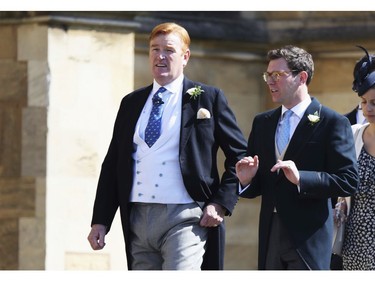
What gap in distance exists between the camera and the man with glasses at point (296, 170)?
767 centimetres

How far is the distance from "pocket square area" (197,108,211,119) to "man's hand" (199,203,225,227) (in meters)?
0.47

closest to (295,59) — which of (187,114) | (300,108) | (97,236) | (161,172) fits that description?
(300,108)

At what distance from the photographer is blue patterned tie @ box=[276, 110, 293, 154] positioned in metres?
7.88

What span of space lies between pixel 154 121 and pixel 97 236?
0.68 metres

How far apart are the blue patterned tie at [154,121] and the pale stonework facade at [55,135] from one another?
2.77 m

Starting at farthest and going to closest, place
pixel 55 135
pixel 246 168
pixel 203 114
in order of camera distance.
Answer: pixel 55 135
pixel 203 114
pixel 246 168

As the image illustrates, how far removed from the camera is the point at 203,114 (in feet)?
26.5

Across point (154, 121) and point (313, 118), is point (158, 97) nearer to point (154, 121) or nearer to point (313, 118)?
point (154, 121)

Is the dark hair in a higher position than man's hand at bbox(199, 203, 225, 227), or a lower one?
higher

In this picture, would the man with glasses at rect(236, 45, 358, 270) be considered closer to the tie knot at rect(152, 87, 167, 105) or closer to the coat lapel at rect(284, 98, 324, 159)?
the coat lapel at rect(284, 98, 324, 159)

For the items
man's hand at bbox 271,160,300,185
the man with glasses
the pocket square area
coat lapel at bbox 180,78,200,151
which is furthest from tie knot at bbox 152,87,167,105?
man's hand at bbox 271,160,300,185

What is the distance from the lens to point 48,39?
1084 cm
